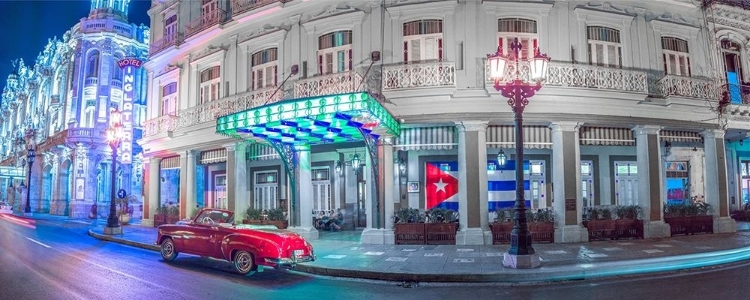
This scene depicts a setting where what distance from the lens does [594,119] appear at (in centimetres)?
1541

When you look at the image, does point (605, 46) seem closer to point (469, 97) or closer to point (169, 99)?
point (469, 97)

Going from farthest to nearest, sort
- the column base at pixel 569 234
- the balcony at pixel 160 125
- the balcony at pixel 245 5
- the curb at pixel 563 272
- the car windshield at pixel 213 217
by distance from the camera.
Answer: the balcony at pixel 160 125 → the balcony at pixel 245 5 → the column base at pixel 569 234 → the car windshield at pixel 213 217 → the curb at pixel 563 272

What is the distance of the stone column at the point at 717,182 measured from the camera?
56.0ft

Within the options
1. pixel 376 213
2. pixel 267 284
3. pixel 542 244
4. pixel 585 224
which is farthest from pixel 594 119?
pixel 267 284

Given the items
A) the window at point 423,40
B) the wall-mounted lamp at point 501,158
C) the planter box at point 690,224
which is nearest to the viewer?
the window at point 423,40

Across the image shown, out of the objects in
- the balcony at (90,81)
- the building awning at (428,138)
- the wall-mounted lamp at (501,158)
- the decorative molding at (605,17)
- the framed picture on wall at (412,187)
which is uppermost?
the balcony at (90,81)

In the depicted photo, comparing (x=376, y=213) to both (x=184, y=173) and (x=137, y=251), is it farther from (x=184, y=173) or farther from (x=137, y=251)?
(x=184, y=173)

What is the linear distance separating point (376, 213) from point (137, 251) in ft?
24.9

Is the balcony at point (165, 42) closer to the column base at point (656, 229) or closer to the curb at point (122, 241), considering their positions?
the curb at point (122, 241)

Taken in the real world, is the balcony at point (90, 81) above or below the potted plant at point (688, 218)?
above

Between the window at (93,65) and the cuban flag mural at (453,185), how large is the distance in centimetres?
3583

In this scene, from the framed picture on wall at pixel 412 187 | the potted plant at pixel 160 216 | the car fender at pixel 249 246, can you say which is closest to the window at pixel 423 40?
the framed picture on wall at pixel 412 187

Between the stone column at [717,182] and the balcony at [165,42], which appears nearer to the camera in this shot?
the stone column at [717,182]

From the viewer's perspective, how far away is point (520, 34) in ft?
50.5
